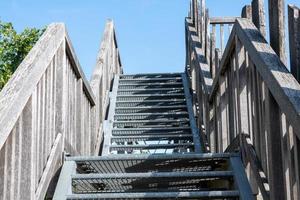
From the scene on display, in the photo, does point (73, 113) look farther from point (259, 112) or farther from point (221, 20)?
point (221, 20)

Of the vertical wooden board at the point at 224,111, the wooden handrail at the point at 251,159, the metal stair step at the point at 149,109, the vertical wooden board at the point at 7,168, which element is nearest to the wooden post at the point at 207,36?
the metal stair step at the point at 149,109

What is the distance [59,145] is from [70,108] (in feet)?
1.78

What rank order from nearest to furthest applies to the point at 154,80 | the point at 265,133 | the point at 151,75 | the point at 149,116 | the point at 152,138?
the point at 265,133
the point at 152,138
the point at 149,116
the point at 154,80
the point at 151,75

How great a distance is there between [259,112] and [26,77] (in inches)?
54.3

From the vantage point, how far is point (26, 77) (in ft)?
10.8

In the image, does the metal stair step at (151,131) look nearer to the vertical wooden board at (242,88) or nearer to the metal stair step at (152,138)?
the metal stair step at (152,138)

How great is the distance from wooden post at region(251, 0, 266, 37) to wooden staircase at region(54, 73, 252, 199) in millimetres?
894

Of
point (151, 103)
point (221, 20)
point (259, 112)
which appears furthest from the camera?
point (151, 103)

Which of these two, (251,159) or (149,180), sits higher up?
(251,159)

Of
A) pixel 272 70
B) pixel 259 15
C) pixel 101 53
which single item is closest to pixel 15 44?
pixel 101 53

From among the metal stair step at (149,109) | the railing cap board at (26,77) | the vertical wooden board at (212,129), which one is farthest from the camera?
the metal stair step at (149,109)

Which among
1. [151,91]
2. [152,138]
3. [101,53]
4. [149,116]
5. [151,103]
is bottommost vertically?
[152,138]

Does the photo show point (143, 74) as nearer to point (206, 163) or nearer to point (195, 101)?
point (195, 101)

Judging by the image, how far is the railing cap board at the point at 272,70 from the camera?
273 centimetres
